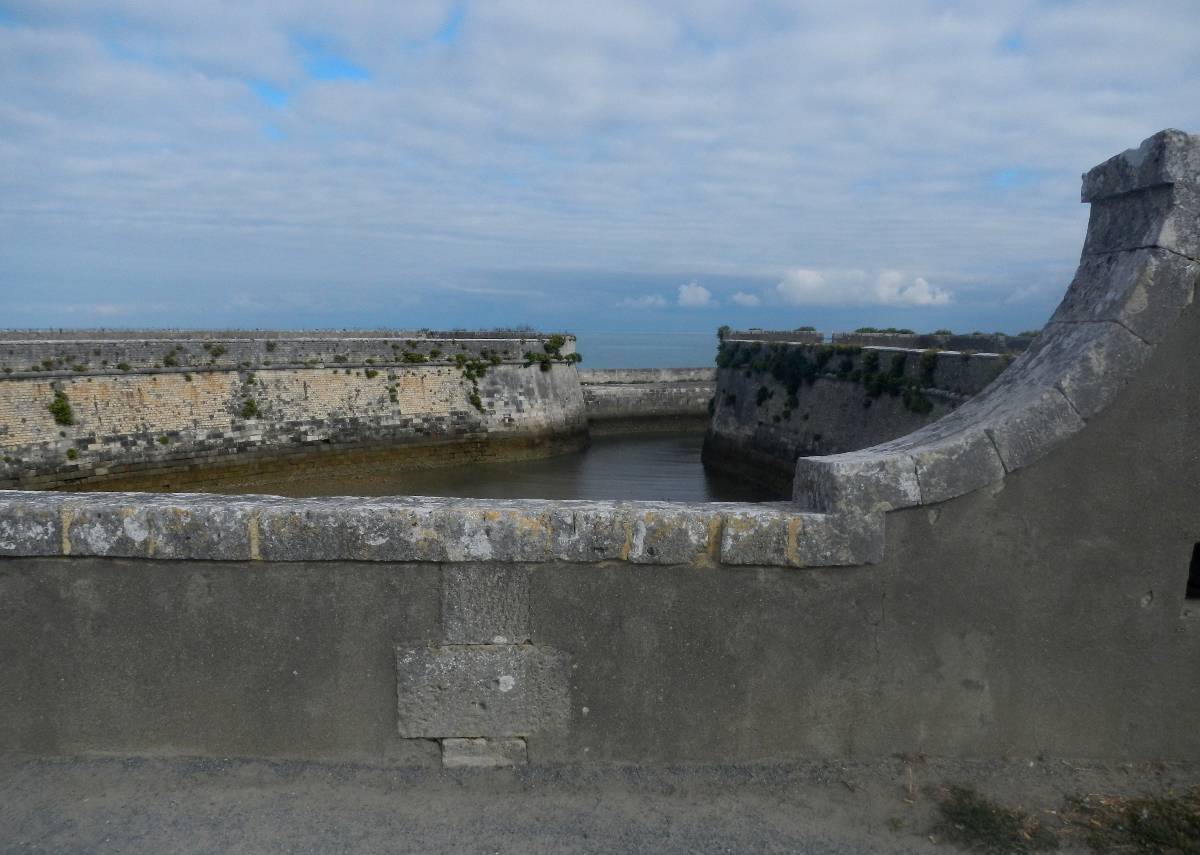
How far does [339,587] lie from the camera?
8.66 ft

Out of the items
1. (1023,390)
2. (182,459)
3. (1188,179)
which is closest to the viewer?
(1188,179)

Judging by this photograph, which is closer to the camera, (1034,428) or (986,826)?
(986,826)

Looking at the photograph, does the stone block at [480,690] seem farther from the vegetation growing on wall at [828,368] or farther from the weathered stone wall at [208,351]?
the weathered stone wall at [208,351]

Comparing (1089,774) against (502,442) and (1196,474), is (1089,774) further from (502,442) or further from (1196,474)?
(502,442)

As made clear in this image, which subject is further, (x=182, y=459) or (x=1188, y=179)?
(x=182, y=459)

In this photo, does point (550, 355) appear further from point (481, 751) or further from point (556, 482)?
point (481, 751)

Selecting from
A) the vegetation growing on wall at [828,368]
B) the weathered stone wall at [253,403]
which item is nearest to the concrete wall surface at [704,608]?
the vegetation growing on wall at [828,368]

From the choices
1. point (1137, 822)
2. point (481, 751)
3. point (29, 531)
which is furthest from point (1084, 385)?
point (29, 531)

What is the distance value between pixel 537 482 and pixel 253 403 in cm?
851

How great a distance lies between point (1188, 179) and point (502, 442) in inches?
935

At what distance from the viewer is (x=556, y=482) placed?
23.3 m

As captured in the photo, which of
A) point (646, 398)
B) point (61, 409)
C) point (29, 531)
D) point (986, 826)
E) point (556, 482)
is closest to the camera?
point (986, 826)

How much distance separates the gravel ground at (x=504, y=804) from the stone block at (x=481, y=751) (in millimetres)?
40

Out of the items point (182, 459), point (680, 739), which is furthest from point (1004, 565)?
point (182, 459)
